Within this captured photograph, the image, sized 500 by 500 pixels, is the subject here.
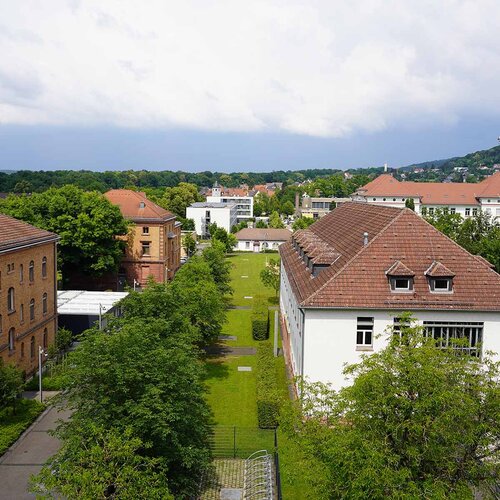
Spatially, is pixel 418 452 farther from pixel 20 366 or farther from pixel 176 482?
pixel 20 366

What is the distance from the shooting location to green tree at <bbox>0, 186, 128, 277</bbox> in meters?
51.8

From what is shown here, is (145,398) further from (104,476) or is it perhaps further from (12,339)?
(12,339)

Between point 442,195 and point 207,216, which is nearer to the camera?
point 442,195

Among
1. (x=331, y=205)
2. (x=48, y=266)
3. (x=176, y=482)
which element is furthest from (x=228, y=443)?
(x=331, y=205)

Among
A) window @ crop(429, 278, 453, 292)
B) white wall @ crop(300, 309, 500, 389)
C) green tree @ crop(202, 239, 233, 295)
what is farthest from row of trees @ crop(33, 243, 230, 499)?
green tree @ crop(202, 239, 233, 295)

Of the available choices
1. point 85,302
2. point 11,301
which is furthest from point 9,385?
Result: point 85,302

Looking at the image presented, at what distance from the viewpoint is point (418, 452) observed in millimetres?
13805

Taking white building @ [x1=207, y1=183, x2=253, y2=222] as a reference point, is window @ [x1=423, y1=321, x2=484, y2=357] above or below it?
below

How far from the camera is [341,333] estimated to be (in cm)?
2486

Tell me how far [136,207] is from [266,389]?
3587 centimetres

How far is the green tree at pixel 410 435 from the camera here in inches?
525

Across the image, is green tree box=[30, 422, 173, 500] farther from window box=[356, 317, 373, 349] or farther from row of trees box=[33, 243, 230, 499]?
window box=[356, 317, 373, 349]

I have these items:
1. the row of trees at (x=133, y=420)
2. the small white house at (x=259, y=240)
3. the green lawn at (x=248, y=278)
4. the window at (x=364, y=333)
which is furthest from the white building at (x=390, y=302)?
the small white house at (x=259, y=240)

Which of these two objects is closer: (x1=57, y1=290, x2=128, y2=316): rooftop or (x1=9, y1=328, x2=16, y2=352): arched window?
(x1=9, y1=328, x2=16, y2=352): arched window
